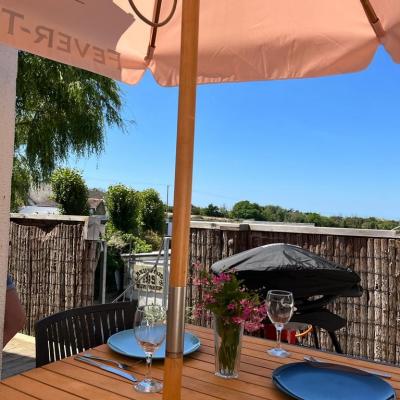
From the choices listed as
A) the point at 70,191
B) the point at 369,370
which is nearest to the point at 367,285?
the point at 369,370

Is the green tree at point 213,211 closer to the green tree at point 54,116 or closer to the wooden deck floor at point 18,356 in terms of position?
the green tree at point 54,116

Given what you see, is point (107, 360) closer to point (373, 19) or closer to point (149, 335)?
point (149, 335)

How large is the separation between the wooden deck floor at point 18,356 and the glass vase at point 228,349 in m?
2.49

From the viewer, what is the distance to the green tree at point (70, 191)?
12133 millimetres

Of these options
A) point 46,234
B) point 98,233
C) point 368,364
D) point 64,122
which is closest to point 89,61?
point 368,364

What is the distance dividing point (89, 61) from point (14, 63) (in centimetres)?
76

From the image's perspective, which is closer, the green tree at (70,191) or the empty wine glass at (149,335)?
the empty wine glass at (149,335)

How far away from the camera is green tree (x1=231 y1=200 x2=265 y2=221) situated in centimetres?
1502

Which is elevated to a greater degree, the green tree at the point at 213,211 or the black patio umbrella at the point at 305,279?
the green tree at the point at 213,211

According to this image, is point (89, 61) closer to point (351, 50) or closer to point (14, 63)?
point (14, 63)

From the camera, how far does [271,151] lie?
1503 inches

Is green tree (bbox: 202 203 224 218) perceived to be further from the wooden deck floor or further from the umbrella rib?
the umbrella rib

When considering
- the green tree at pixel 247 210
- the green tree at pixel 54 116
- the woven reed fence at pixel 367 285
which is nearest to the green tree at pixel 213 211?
the green tree at pixel 247 210

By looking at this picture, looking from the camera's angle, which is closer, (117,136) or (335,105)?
(117,136)
